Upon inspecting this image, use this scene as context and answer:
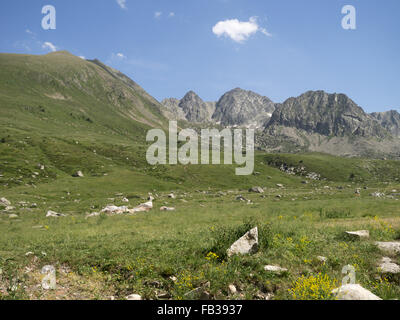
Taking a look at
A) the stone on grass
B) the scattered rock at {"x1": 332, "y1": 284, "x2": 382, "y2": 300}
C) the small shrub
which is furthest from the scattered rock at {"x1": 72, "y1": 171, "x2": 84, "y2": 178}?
the scattered rock at {"x1": 332, "y1": 284, "x2": 382, "y2": 300}

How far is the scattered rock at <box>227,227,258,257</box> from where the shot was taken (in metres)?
11.2

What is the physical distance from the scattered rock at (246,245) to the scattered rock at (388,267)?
496cm

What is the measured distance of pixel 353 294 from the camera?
6.92 metres

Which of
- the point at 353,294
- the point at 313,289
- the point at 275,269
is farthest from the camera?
the point at 275,269

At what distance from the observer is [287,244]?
1206cm

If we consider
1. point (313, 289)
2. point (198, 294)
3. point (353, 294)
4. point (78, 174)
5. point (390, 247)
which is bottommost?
point (78, 174)

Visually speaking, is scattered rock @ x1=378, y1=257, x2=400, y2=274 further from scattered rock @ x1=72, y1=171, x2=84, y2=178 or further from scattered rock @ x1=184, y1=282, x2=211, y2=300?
scattered rock @ x1=72, y1=171, x2=84, y2=178

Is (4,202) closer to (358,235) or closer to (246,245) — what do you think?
(246,245)

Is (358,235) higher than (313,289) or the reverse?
the reverse

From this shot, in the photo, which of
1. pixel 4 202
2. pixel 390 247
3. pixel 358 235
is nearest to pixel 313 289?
pixel 390 247

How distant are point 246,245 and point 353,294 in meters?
5.12

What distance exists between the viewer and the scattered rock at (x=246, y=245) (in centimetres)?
1116
